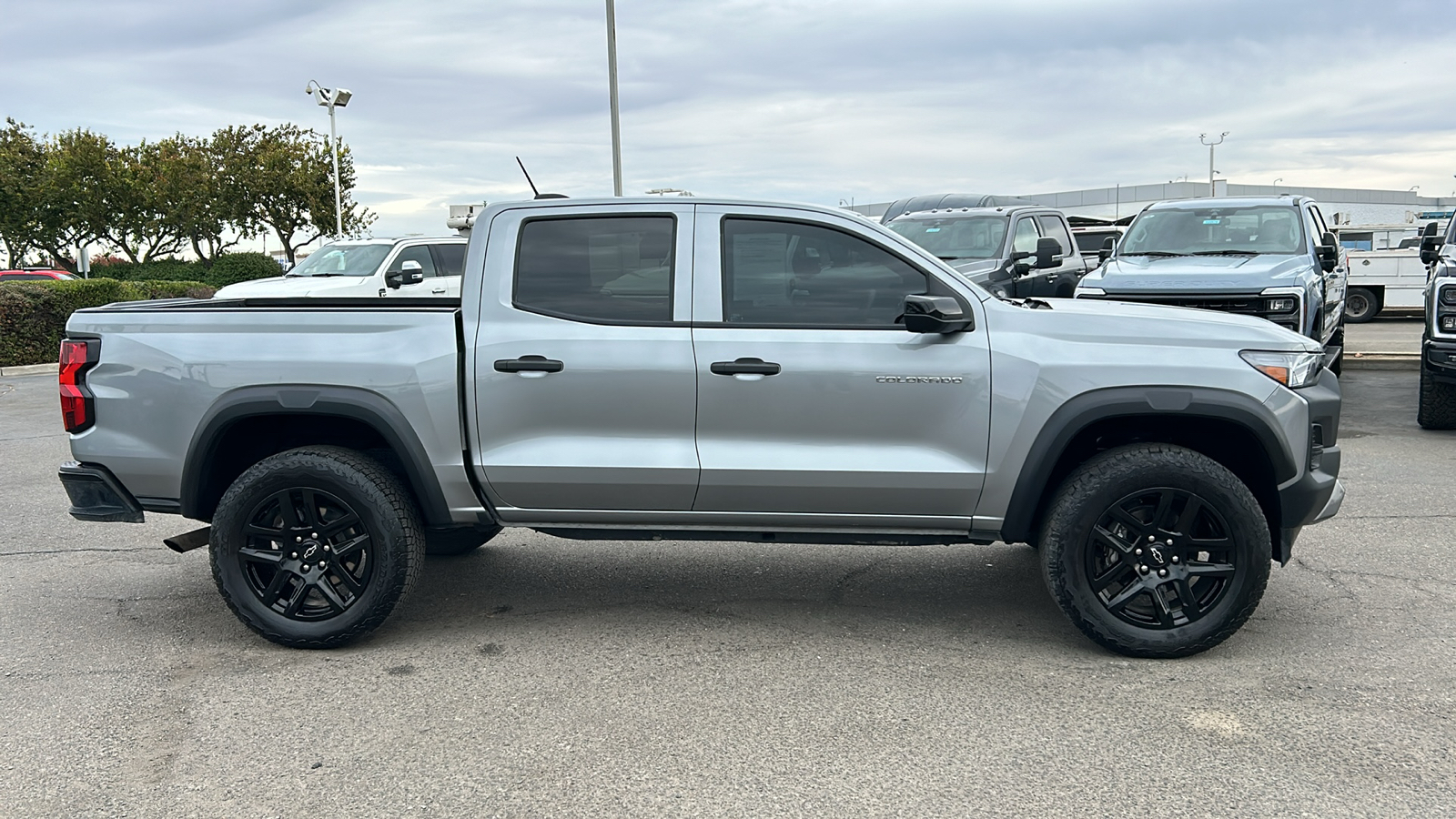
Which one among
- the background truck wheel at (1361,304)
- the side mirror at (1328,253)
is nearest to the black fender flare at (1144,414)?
the side mirror at (1328,253)

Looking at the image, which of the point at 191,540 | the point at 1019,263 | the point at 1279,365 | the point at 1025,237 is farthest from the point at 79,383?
the point at 1025,237

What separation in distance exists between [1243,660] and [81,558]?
563 centimetres

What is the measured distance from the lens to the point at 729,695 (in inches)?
166

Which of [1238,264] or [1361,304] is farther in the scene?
[1361,304]

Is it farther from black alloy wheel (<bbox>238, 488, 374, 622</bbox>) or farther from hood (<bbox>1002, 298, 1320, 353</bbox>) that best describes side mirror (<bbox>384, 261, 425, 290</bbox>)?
hood (<bbox>1002, 298, 1320, 353</bbox>)

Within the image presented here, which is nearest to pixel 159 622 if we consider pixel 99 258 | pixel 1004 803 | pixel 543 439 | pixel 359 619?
pixel 359 619

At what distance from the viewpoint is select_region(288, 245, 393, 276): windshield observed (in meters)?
16.5

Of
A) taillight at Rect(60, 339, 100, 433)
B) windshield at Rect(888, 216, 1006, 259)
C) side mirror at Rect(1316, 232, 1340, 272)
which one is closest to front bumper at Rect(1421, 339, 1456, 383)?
side mirror at Rect(1316, 232, 1340, 272)

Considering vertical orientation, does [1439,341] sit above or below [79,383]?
below

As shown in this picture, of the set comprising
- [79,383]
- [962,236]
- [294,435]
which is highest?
[962,236]

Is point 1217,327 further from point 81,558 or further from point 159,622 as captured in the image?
point 81,558

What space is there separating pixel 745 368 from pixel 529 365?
2.78 feet

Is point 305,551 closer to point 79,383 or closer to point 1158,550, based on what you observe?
A: point 79,383

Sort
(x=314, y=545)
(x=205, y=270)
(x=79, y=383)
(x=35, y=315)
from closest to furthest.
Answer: (x=314, y=545)
(x=79, y=383)
(x=35, y=315)
(x=205, y=270)
